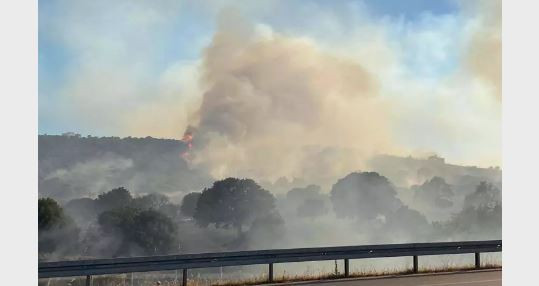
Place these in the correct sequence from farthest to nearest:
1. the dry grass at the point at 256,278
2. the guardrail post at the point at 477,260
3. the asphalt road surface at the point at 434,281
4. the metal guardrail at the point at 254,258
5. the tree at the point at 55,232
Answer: the tree at the point at 55,232 < the guardrail post at the point at 477,260 < the asphalt road surface at the point at 434,281 < the dry grass at the point at 256,278 < the metal guardrail at the point at 254,258

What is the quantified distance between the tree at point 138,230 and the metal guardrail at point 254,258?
1152 inches

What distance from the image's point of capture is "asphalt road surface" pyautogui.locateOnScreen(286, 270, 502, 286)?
1166 cm

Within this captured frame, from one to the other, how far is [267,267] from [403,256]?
13.1ft

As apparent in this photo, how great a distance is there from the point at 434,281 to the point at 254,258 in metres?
→ 4.21

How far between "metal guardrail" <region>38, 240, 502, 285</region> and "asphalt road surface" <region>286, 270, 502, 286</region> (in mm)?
700

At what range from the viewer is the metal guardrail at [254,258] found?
9.43 metres

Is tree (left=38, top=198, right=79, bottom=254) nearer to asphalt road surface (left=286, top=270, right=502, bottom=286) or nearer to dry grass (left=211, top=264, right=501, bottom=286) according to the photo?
dry grass (left=211, top=264, right=501, bottom=286)

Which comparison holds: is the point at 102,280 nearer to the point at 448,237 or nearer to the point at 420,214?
the point at 420,214

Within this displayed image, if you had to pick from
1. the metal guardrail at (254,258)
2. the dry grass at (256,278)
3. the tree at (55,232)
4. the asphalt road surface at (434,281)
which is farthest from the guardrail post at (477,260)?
the tree at (55,232)

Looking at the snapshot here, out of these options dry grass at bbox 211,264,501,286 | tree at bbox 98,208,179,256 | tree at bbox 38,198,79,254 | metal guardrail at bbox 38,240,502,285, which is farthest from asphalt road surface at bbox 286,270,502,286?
tree at bbox 98,208,179,256

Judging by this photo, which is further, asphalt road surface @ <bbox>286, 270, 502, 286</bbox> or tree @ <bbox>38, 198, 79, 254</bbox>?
tree @ <bbox>38, 198, 79, 254</bbox>

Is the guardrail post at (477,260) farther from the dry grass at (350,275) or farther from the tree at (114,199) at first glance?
the tree at (114,199)

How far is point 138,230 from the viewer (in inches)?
1651
